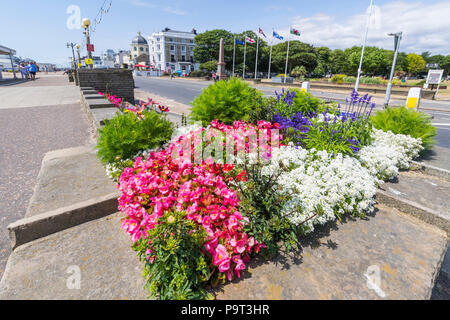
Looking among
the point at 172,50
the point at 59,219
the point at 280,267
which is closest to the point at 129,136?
the point at 59,219

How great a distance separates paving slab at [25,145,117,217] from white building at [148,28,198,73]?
91.2 m

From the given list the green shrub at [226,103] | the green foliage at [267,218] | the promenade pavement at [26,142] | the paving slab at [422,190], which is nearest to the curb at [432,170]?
the paving slab at [422,190]

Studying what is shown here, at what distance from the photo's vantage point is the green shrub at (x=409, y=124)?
5.39m

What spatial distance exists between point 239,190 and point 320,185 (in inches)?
46.5

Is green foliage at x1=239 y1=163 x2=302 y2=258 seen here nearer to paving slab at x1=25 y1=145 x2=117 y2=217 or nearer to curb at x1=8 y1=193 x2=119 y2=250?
curb at x1=8 y1=193 x2=119 y2=250

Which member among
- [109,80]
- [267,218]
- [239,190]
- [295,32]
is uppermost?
[295,32]

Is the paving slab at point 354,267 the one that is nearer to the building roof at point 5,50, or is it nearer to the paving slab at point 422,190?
the paving slab at point 422,190

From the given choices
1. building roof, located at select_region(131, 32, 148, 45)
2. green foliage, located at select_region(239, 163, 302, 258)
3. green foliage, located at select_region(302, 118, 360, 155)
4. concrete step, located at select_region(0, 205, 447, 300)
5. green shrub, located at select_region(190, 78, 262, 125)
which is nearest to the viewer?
concrete step, located at select_region(0, 205, 447, 300)

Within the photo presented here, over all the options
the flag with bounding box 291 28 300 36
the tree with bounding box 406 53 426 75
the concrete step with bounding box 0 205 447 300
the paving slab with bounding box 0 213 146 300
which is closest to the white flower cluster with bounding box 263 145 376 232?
the concrete step with bounding box 0 205 447 300

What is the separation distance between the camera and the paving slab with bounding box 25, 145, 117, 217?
9.39ft

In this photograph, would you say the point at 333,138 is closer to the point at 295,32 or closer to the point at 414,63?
the point at 295,32

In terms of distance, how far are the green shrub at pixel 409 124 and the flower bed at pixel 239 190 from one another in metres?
0.75

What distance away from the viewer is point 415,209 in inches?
120
